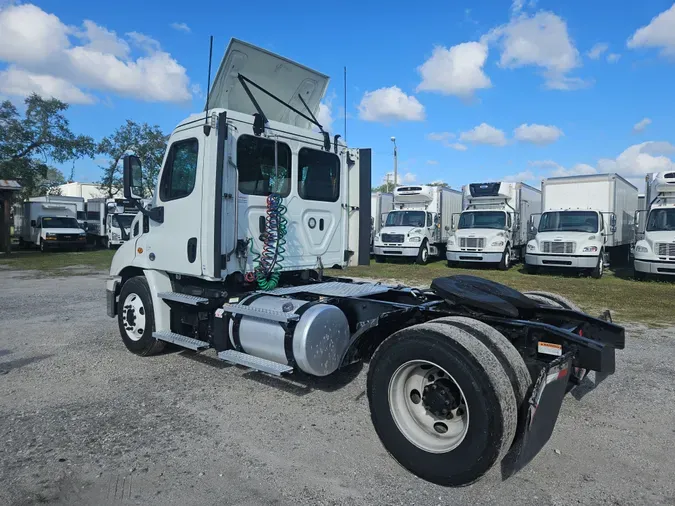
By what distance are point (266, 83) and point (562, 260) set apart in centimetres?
1350

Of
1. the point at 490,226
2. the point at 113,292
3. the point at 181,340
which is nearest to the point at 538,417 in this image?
the point at 181,340

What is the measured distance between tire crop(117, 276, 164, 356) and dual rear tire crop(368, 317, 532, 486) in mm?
3361

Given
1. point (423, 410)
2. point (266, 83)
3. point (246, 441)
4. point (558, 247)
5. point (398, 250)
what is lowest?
point (246, 441)

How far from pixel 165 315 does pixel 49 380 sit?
1.37 m

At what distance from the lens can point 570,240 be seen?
16.4 meters

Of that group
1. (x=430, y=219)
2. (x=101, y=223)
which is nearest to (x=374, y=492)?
(x=430, y=219)

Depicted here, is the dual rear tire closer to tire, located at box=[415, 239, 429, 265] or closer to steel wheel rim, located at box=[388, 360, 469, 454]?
steel wheel rim, located at box=[388, 360, 469, 454]

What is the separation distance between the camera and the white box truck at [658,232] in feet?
47.2

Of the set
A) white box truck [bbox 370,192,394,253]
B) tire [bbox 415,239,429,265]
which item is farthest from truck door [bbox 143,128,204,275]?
white box truck [bbox 370,192,394,253]

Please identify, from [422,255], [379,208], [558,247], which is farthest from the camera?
[379,208]

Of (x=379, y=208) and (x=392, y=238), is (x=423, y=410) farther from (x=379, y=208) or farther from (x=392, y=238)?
(x=379, y=208)

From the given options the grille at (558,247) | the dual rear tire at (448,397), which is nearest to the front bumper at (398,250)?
the grille at (558,247)

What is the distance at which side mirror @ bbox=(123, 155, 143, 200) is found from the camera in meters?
5.62

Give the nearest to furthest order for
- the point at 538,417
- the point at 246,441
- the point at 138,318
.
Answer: the point at 538,417
the point at 246,441
the point at 138,318
